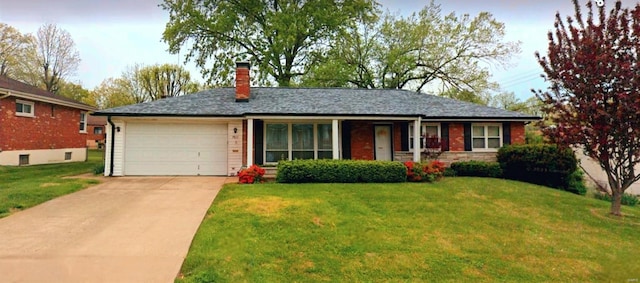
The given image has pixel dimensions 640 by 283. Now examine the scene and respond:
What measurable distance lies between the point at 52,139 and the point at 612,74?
75.7ft

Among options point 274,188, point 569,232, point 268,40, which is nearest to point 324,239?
point 274,188

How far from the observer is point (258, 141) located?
41.5 ft

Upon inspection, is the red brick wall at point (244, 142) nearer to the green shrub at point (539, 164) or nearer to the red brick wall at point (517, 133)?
the green shrub at point (539, 164)

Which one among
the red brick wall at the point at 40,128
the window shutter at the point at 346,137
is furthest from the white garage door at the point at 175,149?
the red brick wall at the point at 40,128

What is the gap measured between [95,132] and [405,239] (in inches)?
1801

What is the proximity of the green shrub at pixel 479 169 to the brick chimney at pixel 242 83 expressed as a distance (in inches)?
381

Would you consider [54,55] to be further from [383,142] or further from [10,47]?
[383,142]

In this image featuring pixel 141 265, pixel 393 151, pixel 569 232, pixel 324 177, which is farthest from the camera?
pixel 393 151

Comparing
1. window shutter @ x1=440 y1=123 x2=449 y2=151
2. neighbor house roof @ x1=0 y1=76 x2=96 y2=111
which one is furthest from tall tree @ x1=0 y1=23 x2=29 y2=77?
window shutter @ x1=440 y1=123 x2=449 y2=151

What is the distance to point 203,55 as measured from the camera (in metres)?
23.5

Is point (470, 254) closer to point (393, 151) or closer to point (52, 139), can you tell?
point (393, 151)

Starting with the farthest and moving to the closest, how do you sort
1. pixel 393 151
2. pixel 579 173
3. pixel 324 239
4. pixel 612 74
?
1. pixel 393 151
2. pixel 579 173
3. pixel 612 74
4. pixel 324 239

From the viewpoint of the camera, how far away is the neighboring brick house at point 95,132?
125ft

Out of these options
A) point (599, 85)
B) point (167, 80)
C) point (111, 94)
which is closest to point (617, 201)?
point (599, 85)
